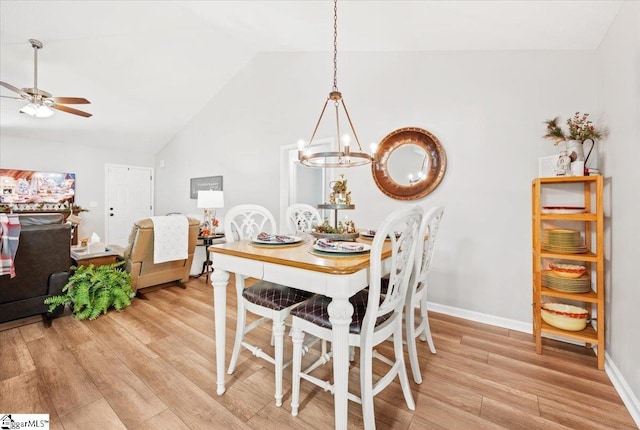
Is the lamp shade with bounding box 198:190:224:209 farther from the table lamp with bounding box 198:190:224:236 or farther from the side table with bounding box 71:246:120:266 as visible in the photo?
the side table with bounding box 71:246:120:266

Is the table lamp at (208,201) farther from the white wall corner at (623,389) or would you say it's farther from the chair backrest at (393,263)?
the white wall corner at (623,389)

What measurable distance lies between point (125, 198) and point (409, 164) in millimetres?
6456

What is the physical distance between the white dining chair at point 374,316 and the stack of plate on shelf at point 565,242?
140cm

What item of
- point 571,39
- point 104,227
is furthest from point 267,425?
point 104,227

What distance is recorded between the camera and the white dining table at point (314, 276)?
1.24m

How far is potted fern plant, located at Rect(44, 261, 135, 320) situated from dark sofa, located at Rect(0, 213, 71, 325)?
8 cm

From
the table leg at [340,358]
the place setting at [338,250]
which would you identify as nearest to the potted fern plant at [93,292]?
the place setting at [338,250]

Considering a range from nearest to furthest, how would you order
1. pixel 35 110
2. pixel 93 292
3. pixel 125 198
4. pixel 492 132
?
pixel 492 132
pixel 93 292
pixel 35 110
pixel 125 198

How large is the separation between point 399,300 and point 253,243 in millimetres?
948

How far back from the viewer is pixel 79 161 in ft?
19.2

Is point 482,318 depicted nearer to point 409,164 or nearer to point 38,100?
point 409,164

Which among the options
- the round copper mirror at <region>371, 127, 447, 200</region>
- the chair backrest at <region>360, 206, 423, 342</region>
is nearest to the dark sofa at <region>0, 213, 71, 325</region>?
the chair backrest at <region>360, 206, 423, 342</region>

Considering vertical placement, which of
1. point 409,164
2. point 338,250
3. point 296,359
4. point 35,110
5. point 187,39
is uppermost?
point 187,39

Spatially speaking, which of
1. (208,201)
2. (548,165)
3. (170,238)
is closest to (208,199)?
(208,201)
